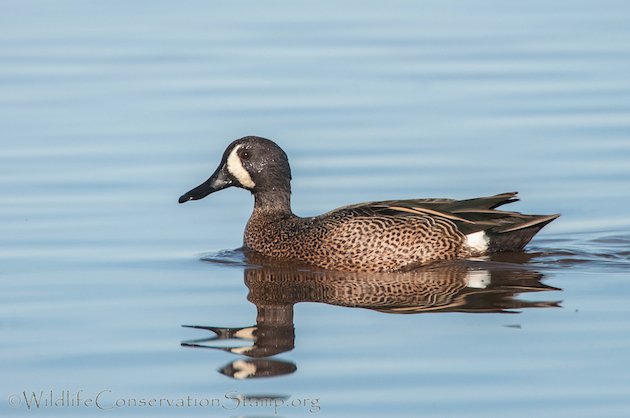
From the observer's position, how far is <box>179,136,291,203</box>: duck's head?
1144 centimetres

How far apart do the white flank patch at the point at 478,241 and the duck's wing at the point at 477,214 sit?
0.10 feet

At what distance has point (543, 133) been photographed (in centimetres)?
1415

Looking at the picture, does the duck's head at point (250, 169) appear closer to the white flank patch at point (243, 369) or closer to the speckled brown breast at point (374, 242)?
the speckled brown breast at point (374, 242)

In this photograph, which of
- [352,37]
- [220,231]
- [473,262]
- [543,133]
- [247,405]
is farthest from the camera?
[352,37]

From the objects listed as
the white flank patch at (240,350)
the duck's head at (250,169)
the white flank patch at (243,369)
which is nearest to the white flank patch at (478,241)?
the duck's head at (250,169)

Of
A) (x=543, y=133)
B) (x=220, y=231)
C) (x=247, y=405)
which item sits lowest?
(x=247, y=405)

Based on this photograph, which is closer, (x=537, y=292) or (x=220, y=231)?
(x=537, y=292)

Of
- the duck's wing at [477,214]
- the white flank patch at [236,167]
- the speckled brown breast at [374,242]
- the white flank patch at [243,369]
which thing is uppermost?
the white flank patch at [236,167]

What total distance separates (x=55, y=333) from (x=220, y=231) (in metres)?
3.42

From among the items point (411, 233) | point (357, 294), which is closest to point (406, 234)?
point (411, 233)

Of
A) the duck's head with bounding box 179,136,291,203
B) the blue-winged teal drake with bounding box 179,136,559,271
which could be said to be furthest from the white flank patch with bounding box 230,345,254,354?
the duck's head with bounding box 179,136,291,203

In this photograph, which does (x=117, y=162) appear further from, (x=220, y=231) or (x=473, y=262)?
(x=473, y=262)

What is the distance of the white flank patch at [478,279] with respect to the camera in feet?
32.4

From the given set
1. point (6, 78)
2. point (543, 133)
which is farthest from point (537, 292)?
point (6, 78)
